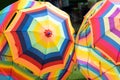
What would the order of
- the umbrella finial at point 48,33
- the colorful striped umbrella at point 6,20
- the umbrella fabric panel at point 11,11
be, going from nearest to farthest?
the umbrella finial at point 48,33
the colorful striped umbrella at point 6,20
the umbrella fabric panel at point 11,11

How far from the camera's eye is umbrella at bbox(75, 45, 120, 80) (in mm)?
8375

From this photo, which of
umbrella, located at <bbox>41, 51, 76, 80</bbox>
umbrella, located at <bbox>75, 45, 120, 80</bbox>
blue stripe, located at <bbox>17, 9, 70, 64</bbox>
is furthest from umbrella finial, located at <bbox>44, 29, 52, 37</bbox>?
umbrella, located at <bbox>75, 45, 120, 80</bbox>

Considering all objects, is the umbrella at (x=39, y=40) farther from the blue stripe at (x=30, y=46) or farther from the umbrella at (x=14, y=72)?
the umbrella at (x=14, y=72)

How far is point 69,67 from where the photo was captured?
858 centimetres

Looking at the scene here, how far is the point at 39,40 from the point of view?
26.5 feet

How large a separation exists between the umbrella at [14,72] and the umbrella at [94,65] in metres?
0.90

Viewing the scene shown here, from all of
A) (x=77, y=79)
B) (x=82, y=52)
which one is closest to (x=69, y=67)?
(x=82, y=52)

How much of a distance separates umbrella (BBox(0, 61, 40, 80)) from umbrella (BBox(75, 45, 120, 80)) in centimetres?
90

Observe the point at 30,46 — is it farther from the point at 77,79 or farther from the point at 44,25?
the point at 77,79

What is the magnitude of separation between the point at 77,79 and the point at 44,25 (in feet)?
7.86

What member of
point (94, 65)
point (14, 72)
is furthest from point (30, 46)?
point (94, 65)

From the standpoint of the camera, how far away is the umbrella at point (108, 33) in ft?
26.8

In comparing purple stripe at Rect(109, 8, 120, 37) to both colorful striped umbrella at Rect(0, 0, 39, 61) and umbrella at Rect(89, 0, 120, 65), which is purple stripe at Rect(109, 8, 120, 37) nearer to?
umbrella at Rect(89, 0, 120, 65)

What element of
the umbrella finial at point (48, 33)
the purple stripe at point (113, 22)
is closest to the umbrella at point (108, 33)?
the purple stripe at point (113, 22)
